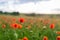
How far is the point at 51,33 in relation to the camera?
85cm

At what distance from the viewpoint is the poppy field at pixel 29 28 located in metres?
0.84

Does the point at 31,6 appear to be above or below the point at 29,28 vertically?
above

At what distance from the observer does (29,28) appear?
35.2 inches

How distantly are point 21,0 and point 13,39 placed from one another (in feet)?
0.93

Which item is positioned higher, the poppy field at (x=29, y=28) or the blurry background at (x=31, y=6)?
the blurry background at (x=31, y=6)

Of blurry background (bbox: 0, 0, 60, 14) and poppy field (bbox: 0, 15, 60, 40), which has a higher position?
blurry background (bbox: 0, 0, 60, 14)

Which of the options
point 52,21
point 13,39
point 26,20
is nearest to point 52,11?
point 52,21

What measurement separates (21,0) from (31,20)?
0.15 metres

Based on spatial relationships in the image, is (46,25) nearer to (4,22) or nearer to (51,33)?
(51,33)

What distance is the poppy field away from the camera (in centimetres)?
84

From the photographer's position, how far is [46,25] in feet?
2.96

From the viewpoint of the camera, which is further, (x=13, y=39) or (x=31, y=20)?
(x=31, y=20)

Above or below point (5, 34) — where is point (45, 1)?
above

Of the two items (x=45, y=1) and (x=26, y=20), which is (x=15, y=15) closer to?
(x=26, y=20)
